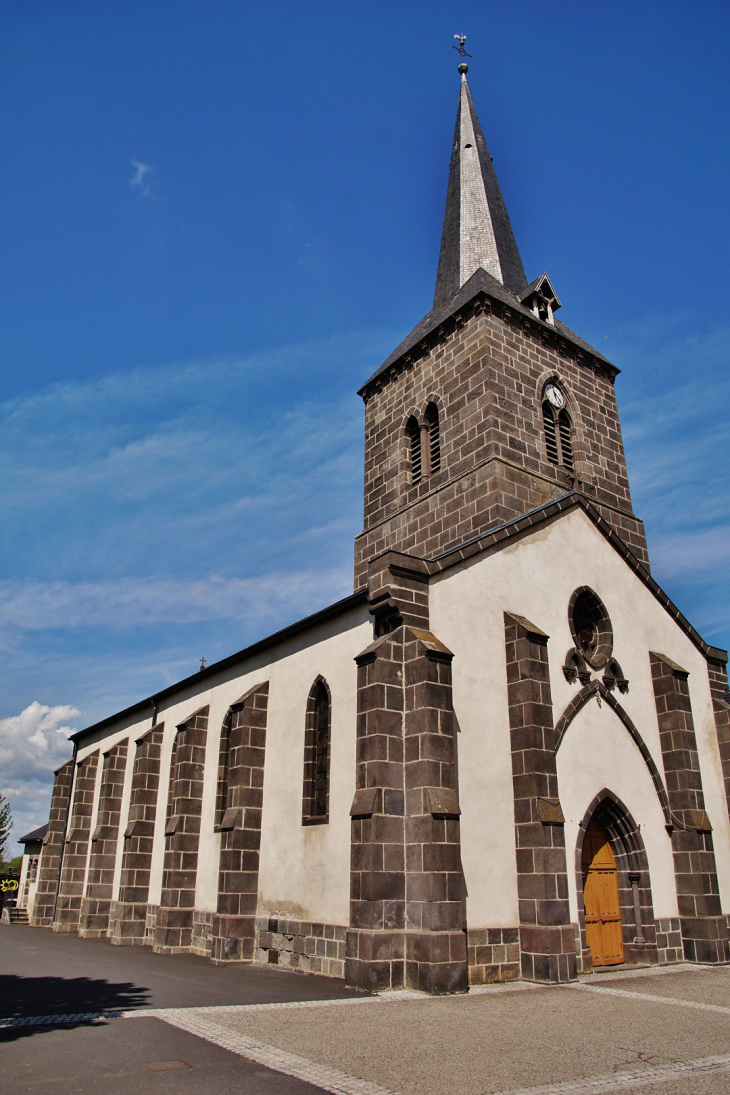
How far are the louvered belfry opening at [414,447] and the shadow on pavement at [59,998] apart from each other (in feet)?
45.6

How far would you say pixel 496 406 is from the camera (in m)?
19.2

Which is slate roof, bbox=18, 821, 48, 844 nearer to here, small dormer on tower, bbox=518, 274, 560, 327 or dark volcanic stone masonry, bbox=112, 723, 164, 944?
dark volcanic stone masonry, bbox=112, 723, 164, 944

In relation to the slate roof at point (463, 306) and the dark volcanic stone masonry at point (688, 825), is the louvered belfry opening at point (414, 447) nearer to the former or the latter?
the slate roof at point (463, 306)

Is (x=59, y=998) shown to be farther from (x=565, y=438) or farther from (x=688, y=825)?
(x=565, y=438)

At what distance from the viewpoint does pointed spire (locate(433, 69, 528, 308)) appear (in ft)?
77.3

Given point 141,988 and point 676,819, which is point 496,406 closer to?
point 676,819

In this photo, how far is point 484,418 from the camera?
19094 mm

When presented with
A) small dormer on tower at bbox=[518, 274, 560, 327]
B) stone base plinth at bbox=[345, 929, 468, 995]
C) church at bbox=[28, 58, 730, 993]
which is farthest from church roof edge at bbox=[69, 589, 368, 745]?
small dormer on tower at bbox=[518, 274, 560, 327]

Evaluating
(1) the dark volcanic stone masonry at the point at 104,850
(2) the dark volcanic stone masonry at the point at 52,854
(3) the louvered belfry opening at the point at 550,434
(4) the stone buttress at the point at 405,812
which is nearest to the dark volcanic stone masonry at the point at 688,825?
(4) the stone buttress at the point at 405,812

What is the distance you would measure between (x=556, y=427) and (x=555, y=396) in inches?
39.2

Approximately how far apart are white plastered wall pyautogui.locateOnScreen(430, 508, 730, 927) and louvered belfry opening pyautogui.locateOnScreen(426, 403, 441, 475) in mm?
5628

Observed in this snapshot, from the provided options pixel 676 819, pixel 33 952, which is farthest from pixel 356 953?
pixel 33 952

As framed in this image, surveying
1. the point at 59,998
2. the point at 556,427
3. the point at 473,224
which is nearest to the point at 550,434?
the point at 556,427

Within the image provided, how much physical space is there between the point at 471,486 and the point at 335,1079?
46.6ft
